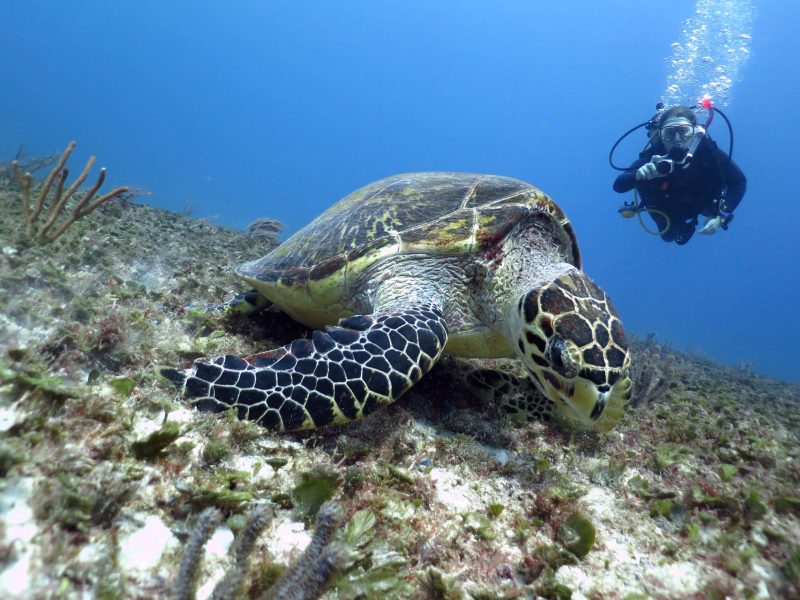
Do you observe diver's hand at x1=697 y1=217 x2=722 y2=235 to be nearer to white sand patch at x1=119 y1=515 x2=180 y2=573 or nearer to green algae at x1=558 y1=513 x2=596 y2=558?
green algae at x1=558 y1=513 x2=596 y2=558

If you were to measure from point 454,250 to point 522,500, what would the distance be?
2.11 meters

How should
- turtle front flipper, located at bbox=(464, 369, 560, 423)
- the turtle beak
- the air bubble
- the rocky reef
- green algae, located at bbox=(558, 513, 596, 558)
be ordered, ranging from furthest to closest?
the air bubble, turtle front flipper, located at bbox=(464, 369, 560, 423), the turtle beak, green algae, located at bbox=(558, 513, 596, 558), the rocky reef

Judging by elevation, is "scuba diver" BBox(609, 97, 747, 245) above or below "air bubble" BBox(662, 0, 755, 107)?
below

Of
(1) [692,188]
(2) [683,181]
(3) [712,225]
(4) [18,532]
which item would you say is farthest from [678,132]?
(4) [18,532]

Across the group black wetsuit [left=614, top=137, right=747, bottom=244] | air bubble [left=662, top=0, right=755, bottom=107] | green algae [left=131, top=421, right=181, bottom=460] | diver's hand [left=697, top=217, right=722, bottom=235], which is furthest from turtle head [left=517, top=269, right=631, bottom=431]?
air bubble [left=662, top=0, right=755, bottom=107]

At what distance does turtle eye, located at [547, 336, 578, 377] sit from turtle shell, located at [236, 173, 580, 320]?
4.05 feet

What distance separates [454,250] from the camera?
372cm

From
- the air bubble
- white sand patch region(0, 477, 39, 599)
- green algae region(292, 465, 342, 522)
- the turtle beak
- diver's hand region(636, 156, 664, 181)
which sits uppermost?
the air bubble

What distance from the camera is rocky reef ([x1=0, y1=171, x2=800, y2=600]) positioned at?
4.05 ft

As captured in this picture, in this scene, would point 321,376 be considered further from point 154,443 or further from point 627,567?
point 627,567

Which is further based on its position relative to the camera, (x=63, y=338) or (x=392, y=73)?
(x=392, y=73)

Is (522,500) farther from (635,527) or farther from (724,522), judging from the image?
(724,522)

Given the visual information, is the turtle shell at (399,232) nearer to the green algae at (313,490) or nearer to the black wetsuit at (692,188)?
the green algae at (313,490)

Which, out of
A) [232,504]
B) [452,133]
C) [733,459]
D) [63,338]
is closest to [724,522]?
[733,459]
